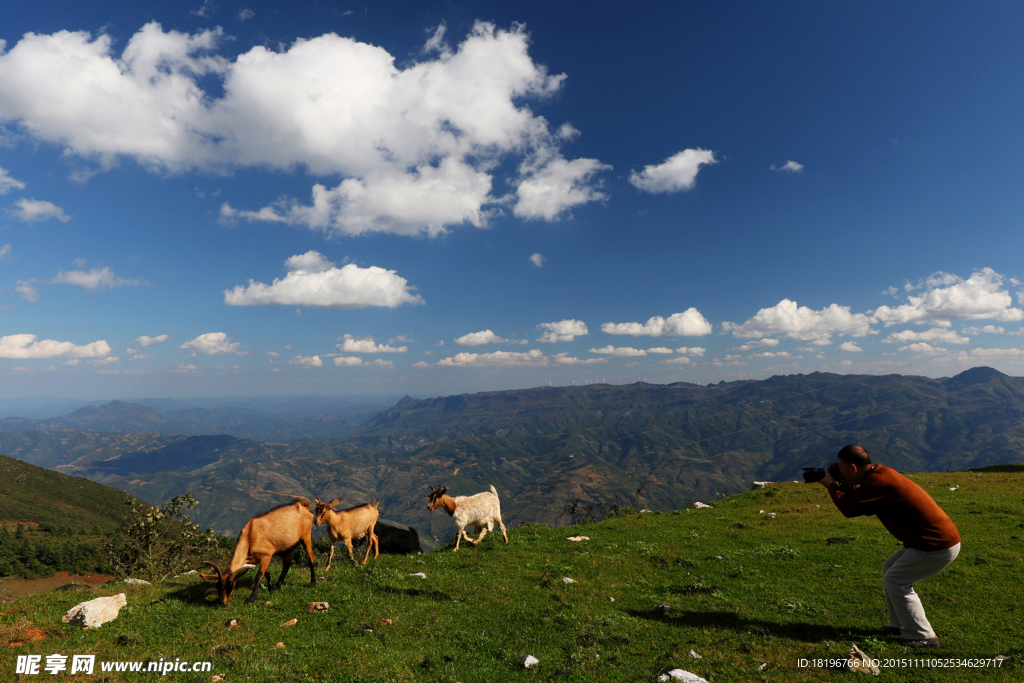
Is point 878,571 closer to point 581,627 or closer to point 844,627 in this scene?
point 844,627

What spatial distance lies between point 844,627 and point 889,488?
4.14 metres

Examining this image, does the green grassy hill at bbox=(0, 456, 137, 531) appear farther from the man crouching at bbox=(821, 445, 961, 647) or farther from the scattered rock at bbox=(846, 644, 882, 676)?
the man crouching at bbox=(821, 445, 961, 647)

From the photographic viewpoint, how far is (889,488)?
29.7 ft

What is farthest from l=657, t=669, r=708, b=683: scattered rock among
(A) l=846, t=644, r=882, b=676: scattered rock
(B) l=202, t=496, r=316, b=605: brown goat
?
(B) l=202, t=496, r=316, b=605: brown goat

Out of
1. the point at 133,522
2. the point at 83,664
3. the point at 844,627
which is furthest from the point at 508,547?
the point at 133,522

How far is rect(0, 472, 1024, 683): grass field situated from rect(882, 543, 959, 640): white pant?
0.48 metres

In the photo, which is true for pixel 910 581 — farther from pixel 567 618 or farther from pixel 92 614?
pixel 92 614

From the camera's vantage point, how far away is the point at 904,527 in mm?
8875

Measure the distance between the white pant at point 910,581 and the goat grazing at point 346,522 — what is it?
15.3m

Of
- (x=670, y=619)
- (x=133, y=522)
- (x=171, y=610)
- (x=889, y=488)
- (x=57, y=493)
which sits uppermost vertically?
(x=889, y=488)

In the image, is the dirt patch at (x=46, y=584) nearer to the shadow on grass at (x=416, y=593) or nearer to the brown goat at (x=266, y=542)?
the brown goat at (x=266, y=542)

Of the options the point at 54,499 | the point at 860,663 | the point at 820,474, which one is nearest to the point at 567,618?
the point at 860,663

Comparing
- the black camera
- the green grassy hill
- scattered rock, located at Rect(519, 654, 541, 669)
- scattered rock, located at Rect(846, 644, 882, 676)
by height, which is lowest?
the green grassy hill

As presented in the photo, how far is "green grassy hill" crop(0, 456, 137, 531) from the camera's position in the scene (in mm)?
130625
